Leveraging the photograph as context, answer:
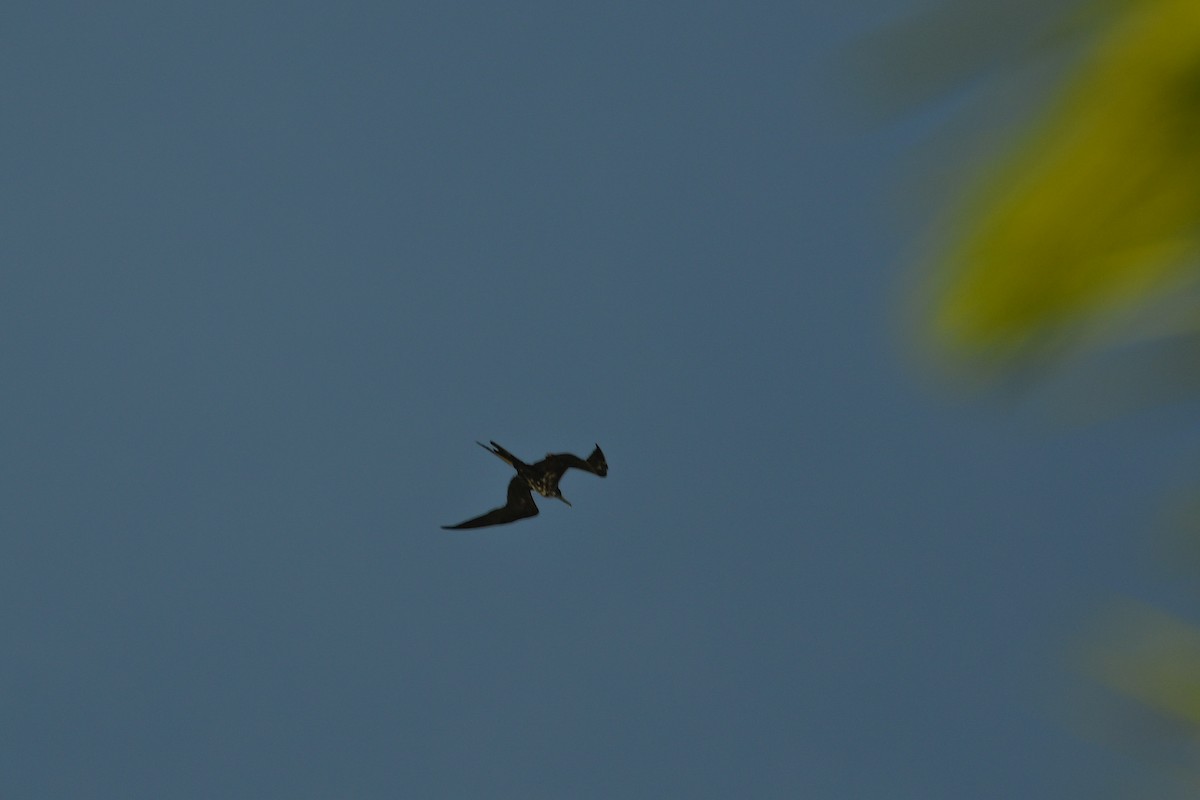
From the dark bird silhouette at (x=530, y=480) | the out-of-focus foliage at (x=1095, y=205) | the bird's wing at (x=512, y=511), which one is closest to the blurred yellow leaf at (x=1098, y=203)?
the out-of-focus foliage at (x=1095, y=205)

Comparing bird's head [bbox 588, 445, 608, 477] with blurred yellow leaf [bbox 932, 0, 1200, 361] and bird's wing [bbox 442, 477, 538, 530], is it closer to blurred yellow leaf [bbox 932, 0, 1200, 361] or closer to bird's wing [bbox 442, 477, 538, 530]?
bird's wing [bbox 442, 477, 538, 530]

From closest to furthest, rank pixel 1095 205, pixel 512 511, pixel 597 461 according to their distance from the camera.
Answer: pixel 1095 205 < pixel 597 461 < pixel 512 511

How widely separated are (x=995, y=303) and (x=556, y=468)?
8.71 m

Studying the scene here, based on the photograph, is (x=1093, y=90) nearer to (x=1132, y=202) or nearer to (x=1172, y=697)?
(x=1132, y=202)

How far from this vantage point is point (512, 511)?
10.4 meters

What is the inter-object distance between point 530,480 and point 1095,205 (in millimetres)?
9188

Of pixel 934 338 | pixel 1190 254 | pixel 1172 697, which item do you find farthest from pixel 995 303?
pixel 1172 697

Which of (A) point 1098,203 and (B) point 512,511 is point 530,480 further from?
(A) point 1098,203

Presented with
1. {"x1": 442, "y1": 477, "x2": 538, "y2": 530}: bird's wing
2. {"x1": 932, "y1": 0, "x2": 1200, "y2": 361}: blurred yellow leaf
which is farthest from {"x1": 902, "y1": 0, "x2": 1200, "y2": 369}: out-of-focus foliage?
{"x1": 442, "y1": 477, "x2": 538, "y2": 530}: bird's wing

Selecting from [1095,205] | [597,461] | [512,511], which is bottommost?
[1095,205]

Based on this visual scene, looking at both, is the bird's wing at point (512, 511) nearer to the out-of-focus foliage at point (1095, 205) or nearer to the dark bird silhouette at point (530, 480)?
the dark bird silhouette at point (530, 480)

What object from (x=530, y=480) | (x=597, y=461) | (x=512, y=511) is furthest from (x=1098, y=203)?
(x=512, y=511)

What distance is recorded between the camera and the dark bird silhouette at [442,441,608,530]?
30.3ft

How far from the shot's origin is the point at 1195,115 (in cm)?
82
